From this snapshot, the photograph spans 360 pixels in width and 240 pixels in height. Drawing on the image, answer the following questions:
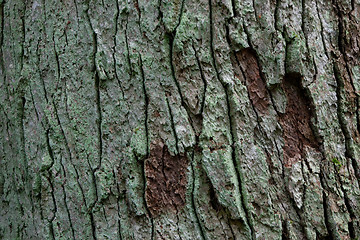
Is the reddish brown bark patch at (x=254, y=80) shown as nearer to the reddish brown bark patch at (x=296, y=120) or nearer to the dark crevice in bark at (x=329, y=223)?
the reddish brown bark patch at (x=296, y=120)

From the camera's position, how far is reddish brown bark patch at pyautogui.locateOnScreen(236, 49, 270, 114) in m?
1.12

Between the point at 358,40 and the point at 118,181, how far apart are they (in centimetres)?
102

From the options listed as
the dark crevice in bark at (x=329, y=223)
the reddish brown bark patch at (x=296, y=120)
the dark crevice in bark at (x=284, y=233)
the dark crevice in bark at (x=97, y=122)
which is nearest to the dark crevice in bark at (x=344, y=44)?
the reddish brown bark patch at (x=296, y=120)

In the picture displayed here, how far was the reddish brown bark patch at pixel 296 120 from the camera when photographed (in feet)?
3.75

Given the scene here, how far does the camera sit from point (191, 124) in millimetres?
1083

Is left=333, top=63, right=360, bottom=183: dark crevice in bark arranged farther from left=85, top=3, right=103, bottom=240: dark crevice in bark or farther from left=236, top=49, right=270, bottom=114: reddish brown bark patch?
left=85, top=3, right=103, bottom=240: dark crevice in bark

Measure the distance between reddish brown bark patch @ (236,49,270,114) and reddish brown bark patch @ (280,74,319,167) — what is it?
0.08m

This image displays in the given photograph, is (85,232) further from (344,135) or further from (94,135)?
(344,135)

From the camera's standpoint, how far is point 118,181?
1095 millimetres

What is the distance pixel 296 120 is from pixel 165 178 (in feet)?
1.61

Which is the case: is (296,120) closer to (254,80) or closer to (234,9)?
(254,80)

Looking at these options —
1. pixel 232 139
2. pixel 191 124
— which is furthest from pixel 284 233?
pixel 191 124

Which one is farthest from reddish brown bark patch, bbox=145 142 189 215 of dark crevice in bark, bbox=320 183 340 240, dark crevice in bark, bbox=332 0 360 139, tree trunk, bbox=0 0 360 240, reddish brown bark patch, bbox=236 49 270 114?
dark crevice in bark, bbox=332 0 360 139

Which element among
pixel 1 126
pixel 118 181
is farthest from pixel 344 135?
pixel 1 126
